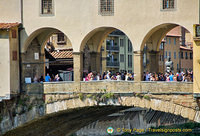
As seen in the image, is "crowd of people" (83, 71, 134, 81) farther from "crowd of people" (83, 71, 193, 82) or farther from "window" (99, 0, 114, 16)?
"window" (99, 0, 114, 16)

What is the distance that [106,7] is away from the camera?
32562 millimetres

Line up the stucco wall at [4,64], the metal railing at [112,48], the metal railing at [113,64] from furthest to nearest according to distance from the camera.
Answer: the metal railing at [112,48], the metal railing at [113,64], the stucco wall at [4,64]

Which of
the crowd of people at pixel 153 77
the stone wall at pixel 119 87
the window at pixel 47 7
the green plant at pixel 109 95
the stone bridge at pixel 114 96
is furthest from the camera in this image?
the window at pixel 47 7

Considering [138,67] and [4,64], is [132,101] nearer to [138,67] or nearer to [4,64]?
[138,67]

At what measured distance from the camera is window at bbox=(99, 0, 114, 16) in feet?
106

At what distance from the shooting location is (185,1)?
30.1 metres

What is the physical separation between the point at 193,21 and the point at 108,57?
3551 cm

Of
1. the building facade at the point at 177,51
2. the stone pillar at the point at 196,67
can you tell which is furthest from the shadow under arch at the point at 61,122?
the building facade at the point at 177,51

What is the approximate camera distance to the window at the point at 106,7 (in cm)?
3244

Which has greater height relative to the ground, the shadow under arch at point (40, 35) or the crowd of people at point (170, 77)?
the shadow under arch at point (40, 35)

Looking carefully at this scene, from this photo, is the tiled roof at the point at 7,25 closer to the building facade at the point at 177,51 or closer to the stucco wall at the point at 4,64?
the stucco wall at the point at 4,64

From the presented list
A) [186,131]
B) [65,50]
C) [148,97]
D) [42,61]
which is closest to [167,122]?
[186,131]

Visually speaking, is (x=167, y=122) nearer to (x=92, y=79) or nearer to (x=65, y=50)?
(x=65, y=50)

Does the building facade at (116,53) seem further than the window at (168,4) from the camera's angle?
Yes
